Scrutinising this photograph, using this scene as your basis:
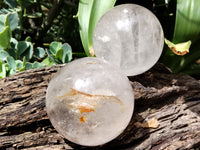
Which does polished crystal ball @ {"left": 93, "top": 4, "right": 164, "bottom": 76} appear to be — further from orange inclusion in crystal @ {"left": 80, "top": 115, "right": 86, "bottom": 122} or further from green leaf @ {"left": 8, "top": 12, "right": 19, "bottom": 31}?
green leaf @ {"left": 8, "top": 12, "right": 19, "bottom": 31}

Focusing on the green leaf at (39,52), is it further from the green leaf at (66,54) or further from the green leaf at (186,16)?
the green leaf at (186,16)

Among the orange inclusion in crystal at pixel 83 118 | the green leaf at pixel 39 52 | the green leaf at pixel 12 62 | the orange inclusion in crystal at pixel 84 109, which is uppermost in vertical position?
the orange inclusion in crystal at pixel 84 109

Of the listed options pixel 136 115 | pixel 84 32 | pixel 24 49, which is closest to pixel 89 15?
pixel 84 32

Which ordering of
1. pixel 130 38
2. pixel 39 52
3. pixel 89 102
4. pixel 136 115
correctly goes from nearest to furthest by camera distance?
1. pixel 89 102
2. pixel 130 38
3. pixel 136 115
4. pixel 39 52

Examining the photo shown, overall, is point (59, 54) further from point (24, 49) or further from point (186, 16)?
point (186, 16)

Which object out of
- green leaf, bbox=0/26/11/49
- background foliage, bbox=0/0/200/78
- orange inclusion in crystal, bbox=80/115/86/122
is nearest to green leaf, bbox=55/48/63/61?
background foliage, bbox=0/0/200/78

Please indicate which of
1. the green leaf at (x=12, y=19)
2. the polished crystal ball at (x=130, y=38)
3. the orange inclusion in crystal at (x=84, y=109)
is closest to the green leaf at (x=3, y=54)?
the green leaf at (x=12, y=19)

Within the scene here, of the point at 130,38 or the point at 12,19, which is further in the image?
the point at 12,19
